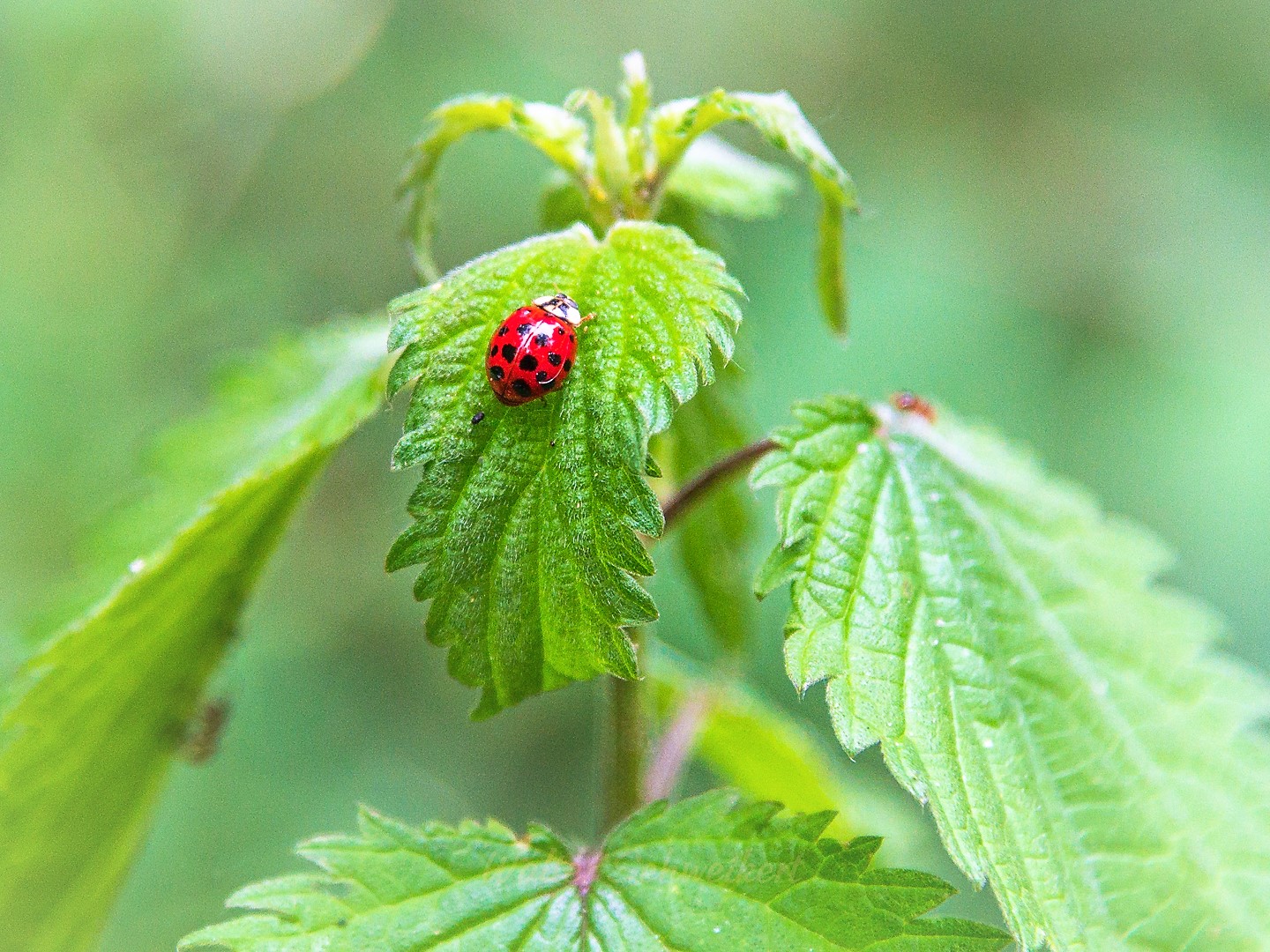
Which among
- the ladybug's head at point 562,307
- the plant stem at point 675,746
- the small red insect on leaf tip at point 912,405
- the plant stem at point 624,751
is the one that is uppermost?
the small red insect on leaf tip at point 912,405

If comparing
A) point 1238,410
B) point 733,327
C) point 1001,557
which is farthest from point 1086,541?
point 1238,410

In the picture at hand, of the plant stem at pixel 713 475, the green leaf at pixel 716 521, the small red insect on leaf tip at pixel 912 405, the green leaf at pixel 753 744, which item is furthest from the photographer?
the green leaf at pixel 753 744

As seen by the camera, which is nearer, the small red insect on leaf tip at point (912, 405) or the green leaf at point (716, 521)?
the small red insect on leaf tip at point (912, 405)

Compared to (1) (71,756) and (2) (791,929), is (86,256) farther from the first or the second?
(2) (791,929)

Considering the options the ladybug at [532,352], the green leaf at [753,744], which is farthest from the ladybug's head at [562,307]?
the green leaf at [753,744]

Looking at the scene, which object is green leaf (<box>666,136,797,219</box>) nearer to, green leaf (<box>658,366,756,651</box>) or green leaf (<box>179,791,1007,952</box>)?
green leaf (<box>658,366,756,651</box>)

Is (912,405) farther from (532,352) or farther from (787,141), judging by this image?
(532,352)

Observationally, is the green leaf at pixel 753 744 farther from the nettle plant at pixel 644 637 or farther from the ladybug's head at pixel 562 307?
the ladybug's head at pixel 562 307
